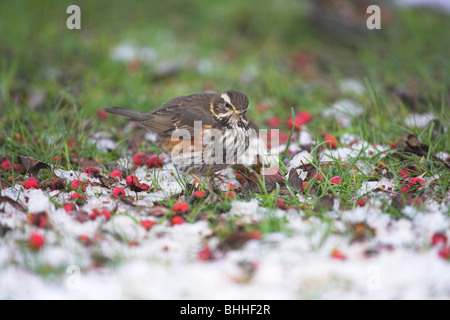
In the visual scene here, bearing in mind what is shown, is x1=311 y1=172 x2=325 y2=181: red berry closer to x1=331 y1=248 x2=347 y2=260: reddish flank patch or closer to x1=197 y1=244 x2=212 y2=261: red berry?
x1=331 y1=248 x2=347 y2=260: reddish flank patch

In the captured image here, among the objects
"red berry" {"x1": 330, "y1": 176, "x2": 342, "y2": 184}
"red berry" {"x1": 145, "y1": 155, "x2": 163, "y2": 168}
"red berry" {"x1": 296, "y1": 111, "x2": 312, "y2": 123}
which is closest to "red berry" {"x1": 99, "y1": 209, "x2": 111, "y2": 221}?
"red berry" {"x1": 145, "y1": 155, "x2": 163, "y2": 168}

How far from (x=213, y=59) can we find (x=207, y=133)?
145 inches

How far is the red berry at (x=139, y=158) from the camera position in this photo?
4305 mm

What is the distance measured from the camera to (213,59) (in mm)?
7469

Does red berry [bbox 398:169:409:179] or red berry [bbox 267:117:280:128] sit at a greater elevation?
red berry [bbox 267:117:280:128]

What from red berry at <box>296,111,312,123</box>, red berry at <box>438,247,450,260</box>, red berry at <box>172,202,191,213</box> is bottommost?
red berry at <box>438,247,450,260</box>

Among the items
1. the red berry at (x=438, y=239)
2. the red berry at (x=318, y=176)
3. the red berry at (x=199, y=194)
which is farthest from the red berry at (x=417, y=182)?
the red berry at (x=199, y=194)

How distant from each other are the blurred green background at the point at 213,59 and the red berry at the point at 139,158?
0.73m

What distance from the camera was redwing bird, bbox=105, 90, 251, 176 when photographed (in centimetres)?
399

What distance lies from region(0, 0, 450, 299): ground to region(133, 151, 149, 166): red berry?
1 cm

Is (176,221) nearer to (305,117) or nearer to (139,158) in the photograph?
(139,158)

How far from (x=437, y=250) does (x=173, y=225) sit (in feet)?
5.33

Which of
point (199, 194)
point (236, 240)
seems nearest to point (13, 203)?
point (199, 194)

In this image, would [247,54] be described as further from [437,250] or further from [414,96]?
[437,250]
